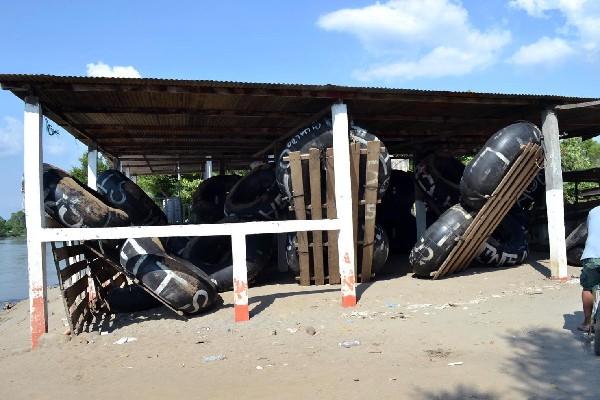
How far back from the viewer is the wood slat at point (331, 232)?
8000 mm

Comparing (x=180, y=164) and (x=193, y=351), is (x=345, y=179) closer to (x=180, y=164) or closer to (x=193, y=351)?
(x=193, y=351)

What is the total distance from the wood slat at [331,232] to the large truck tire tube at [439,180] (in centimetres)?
319

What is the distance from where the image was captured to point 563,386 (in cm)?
398

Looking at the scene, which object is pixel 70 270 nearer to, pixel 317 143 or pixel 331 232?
pixel 331 232

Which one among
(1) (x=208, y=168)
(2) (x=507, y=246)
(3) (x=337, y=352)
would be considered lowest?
(3) (x=337, y=352)

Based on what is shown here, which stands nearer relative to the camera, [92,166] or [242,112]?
[242,112]

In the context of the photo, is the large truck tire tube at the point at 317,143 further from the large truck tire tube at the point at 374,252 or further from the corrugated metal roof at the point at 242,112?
the large truck tire tube at the point at 374,252

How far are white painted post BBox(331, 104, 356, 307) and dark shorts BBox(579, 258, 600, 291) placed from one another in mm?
2899

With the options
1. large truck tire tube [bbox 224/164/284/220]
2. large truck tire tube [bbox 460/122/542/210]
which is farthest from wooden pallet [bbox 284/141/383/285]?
large truck tire tube [bbox 460/122/542/210]

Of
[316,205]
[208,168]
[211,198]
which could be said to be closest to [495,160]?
[316,205]

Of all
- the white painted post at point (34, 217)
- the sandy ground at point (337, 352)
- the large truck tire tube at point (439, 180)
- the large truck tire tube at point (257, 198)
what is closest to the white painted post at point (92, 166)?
the large truck tire tube at point (257, 198)

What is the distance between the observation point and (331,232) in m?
8.26

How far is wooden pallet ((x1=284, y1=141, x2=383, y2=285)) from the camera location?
26.1ft

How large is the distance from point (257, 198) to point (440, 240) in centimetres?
352
